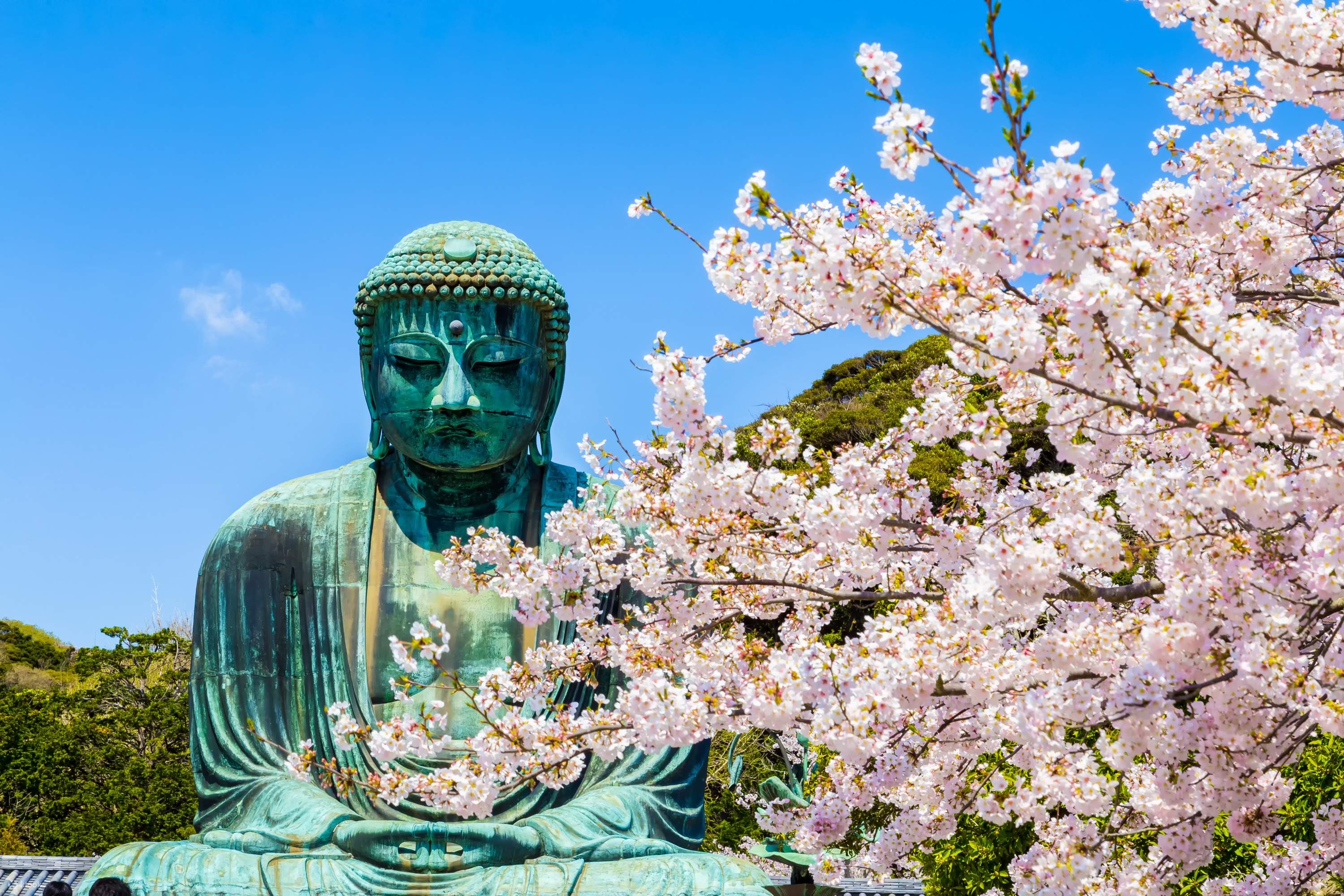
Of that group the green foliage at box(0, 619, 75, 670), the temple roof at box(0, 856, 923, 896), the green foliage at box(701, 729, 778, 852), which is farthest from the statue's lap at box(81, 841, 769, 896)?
the green foliage at box(0, 619, 75, 670)

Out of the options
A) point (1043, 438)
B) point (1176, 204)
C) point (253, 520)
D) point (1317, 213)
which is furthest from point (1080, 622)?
point (1043, 438)

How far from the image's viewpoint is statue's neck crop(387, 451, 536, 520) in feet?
21.6

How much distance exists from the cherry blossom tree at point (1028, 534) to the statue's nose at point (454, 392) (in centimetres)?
57

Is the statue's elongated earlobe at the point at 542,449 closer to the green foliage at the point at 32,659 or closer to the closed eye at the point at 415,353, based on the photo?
the closed eye at the point at 415,353

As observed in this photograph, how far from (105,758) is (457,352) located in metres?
17.1

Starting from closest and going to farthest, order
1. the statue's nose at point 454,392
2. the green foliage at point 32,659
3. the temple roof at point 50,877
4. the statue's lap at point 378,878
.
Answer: the statue's lap at point 378,878 → the statue's nose at point 454,392 → the temple roof at point 50,877 → the green foliage at point 32,659

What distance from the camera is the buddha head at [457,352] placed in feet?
20.9

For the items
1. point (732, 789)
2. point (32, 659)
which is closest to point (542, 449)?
point (732, 789)

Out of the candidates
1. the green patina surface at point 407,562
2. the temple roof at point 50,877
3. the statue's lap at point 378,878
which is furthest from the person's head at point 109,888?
the temple roof at point 50,877

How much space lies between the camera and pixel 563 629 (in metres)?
6.39

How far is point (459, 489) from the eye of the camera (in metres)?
6.60

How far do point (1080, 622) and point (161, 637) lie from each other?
21.6 meters

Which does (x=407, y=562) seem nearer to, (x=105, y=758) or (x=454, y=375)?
(x=454, y=375)

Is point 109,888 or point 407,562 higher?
point 407,562
